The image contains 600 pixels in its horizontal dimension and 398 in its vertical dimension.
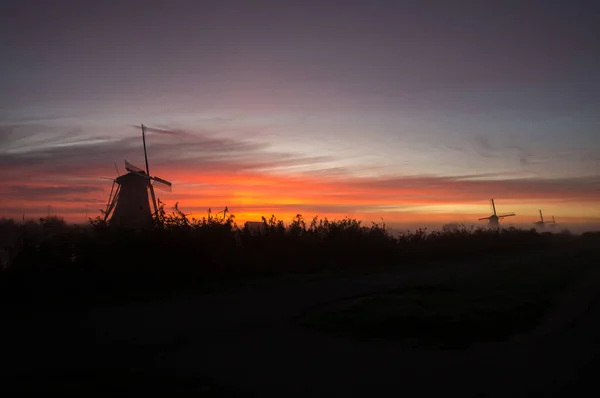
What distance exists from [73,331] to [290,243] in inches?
547

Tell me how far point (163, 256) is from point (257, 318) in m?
6.88

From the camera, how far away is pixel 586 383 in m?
7.00

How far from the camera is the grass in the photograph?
388 inches

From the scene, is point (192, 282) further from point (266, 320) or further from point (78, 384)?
point (78, 384)

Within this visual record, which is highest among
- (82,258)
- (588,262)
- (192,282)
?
(82,258)

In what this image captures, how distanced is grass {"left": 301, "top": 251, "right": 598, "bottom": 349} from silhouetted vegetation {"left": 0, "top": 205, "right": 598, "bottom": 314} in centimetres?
632

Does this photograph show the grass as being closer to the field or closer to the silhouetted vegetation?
the field

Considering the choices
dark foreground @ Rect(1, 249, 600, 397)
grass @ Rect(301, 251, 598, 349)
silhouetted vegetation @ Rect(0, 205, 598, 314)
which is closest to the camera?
dark foreground @ Rect(1, 249, 600, 397)

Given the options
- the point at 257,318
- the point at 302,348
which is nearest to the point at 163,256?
the point at 257,318

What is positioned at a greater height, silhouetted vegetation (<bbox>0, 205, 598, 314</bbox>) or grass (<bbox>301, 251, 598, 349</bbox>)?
silhouetted vegetation (<bbox>0, 205, 598, 314</bbox>)

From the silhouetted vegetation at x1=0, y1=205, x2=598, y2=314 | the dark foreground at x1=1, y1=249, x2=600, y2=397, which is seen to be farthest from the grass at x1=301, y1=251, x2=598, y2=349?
the silhouetted vegetation at x1=0, y1=205, x2=598, y2=314

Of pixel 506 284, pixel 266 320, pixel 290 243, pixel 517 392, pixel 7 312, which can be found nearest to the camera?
pixel 517 392

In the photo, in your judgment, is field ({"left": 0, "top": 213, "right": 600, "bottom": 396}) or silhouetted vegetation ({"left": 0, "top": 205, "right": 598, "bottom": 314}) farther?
silhouetted vegetation ({"left": 0, "top": 205, "right": 598, "bottom": 314})

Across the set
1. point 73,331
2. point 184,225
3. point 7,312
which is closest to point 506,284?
point 184,225
